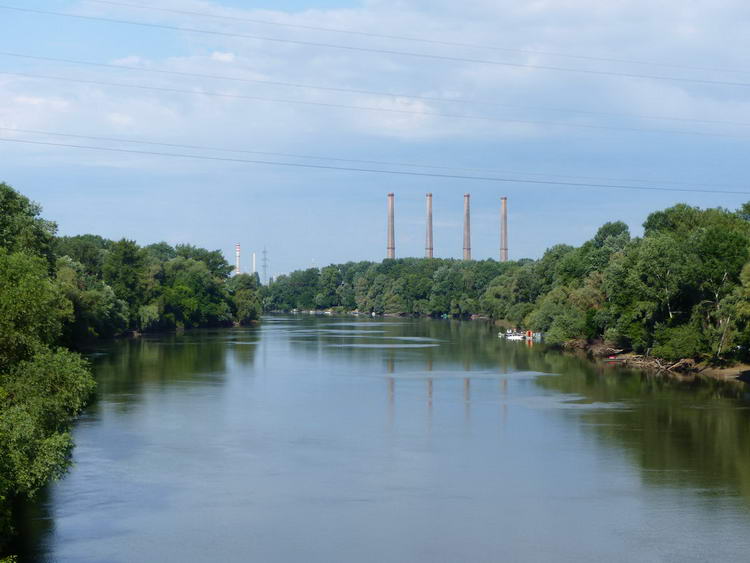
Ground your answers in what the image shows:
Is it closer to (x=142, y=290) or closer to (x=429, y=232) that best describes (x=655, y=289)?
(x=142, y=290)

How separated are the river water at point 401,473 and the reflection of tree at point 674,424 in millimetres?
133

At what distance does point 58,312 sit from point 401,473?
63.5 ft

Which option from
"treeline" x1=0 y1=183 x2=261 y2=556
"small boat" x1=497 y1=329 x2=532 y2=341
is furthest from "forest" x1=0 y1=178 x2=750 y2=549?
"small boat" x1=497 y1=329 x2=532 y2=341

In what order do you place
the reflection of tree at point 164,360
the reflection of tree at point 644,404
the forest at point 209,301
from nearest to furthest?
the forest at point 209,301 → the reflection of tree at point 644,404 → the reflection of tree at point 164,360

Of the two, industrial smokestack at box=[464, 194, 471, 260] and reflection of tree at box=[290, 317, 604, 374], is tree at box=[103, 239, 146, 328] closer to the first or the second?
reflection of tree at box=[290, 317, 604, 374]

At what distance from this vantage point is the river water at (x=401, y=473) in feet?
71.9

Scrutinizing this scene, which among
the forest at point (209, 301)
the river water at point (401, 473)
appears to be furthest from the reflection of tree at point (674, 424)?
the forest at point (209, 301)

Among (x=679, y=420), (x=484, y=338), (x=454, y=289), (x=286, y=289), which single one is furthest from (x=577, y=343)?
(x=286, y=289)

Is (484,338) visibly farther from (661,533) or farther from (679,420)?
(661,533)

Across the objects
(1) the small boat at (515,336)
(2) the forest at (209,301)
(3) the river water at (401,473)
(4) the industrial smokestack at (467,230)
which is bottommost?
(3) the river water at (401,473)

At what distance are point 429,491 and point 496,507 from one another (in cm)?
222

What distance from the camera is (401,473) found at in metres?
28.6

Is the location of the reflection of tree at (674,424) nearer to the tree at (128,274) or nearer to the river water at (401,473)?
the river water at (401,473)

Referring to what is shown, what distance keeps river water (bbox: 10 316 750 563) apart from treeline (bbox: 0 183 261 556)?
2.63 m
